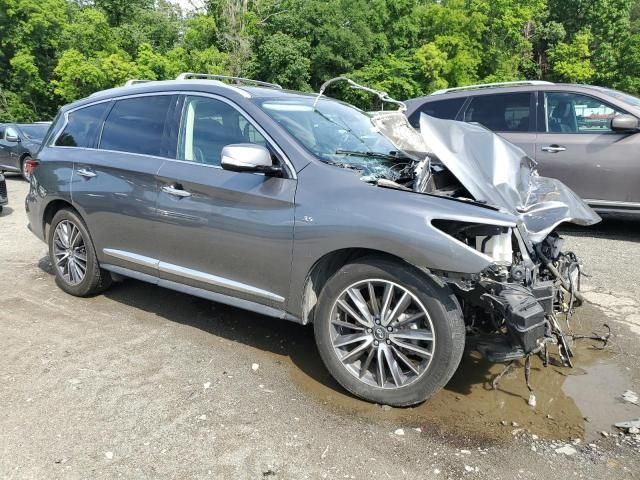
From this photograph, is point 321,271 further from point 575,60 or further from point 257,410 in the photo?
point 575,60

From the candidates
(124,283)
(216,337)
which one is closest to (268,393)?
(216,337)

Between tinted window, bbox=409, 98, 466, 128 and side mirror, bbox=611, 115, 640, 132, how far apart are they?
→ 1972mm

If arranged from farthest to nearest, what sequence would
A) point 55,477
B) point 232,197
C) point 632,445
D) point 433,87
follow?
point 433,87, point 232,197, point 632,445, point 55,477

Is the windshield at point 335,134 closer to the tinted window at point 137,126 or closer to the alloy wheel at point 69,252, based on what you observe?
the tinted window at point 137,126

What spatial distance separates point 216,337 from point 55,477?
1731 mm

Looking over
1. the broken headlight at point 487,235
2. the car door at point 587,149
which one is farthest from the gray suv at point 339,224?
the car door at point 587,149

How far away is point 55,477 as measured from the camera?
261 centimetres

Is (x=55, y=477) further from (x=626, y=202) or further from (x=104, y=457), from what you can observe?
(x=626, y=202)

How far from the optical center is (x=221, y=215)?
3.72m

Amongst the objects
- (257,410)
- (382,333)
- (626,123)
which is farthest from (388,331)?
(626,123)

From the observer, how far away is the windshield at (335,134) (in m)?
3.68

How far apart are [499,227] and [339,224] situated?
906 millimetres

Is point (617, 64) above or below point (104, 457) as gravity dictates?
above

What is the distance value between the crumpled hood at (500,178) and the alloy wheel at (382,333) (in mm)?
827
